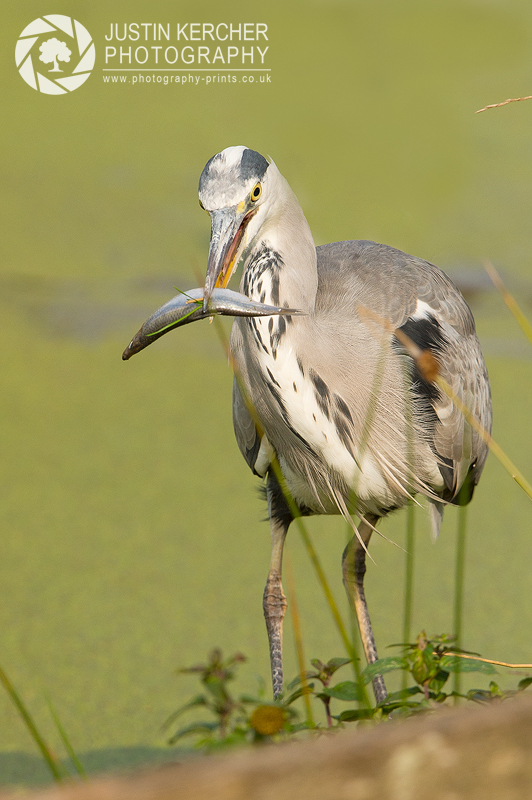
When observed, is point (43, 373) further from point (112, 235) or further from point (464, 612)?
point (464, 612)

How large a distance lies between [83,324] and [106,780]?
3073 millimetres

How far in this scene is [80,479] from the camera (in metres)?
2.38

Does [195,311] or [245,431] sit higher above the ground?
[195,311]

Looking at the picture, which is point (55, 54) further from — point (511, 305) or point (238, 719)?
point (238, 719)

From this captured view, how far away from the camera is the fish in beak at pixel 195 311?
0.98m

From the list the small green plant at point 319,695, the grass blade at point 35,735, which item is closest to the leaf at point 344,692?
the small green plant at point 319,695

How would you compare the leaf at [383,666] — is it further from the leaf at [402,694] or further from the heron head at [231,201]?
the heron head at [231,201]

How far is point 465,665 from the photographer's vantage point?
2.43 ft

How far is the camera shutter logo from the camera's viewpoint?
13.6 feet

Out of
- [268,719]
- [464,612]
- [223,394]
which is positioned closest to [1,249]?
[223,394]

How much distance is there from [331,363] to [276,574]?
56 cm

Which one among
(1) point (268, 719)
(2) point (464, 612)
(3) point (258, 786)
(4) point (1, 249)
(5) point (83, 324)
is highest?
(4) point (1, 249)

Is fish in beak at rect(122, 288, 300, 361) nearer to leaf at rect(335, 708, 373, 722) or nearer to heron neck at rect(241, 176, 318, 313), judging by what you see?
heron neck at rect(241, 176, 318, 313)

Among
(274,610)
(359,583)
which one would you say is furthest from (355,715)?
(359,583)
